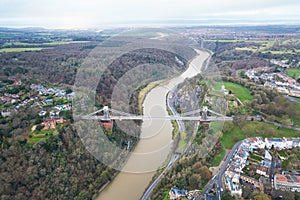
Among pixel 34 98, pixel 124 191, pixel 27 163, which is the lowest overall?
pixel 124 191

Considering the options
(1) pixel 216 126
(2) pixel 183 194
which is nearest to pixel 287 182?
(2) pixel 183 194

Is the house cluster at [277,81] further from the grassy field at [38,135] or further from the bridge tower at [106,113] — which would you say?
the grassy field at [38,135]

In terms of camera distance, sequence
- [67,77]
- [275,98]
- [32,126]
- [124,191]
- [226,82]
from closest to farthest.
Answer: [124,191]
[32,126]
[275,98]
[67,77]
[226,82]

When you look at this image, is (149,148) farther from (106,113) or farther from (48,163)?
(48,163)

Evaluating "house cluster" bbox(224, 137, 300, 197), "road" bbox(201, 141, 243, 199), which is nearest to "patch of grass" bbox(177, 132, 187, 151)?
"road" bbox(201, 141, 243, 199)

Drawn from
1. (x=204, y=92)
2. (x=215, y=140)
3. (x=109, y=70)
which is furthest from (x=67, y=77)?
(x=215, y=140)

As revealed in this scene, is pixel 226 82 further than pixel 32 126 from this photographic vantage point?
Yes

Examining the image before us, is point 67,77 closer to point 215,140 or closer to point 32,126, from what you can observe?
point 32,126

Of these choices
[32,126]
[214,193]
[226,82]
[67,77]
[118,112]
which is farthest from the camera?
[226,82]
